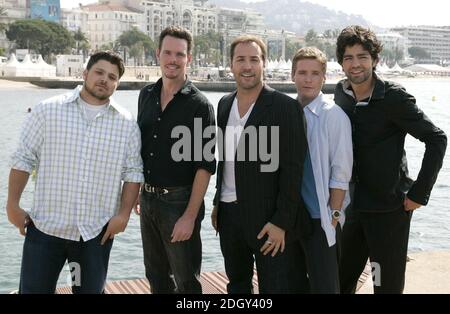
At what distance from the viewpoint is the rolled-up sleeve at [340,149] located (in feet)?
11.1

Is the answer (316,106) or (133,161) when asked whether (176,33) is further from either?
(316,106)

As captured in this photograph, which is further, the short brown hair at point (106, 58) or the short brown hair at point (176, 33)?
the short brown hair at point (176, 33)

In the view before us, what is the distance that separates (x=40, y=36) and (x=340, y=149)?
84.2 meters

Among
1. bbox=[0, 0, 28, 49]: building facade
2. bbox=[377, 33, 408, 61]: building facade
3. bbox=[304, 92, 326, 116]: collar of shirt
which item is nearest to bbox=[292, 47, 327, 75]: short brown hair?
bbox=[304, 92, 326, 116]: collar of shirt

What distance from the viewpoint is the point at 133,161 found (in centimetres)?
341

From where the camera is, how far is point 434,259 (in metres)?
5.67

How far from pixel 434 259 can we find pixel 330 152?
9.56 ft

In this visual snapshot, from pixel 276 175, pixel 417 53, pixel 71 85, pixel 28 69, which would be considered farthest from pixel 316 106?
pixel 417 53

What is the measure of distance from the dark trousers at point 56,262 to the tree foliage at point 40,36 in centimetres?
8305

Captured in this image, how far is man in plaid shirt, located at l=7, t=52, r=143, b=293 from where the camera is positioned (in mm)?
3199

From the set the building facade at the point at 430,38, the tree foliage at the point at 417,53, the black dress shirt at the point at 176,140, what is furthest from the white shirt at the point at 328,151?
the building facade at the point at 430,38

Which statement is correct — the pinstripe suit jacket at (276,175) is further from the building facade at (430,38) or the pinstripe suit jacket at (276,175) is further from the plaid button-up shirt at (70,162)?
the building facade at (430,38)
